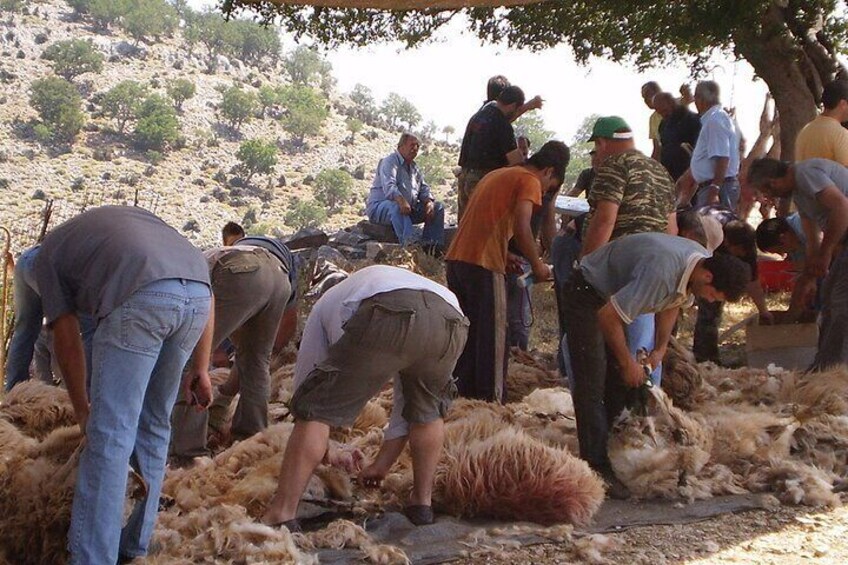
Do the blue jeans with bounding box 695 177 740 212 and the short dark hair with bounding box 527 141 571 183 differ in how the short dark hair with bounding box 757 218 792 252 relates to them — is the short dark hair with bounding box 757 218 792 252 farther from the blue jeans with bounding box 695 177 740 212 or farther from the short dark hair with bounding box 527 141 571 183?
the short dark hair with bounding box 527 141 571 183

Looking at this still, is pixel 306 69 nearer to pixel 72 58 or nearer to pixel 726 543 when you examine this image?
pixel 72 58

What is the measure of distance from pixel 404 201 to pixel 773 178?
5.11 m

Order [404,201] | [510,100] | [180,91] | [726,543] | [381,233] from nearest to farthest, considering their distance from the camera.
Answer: [726,543], [510,100], [404,201], [381,233], [180,91]

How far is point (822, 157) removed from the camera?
7.19 metres

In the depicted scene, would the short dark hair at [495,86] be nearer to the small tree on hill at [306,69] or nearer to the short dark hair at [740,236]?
the short dark hair at [740,236]

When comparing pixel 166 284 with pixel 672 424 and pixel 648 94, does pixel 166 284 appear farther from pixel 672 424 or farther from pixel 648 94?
pixel 648 94

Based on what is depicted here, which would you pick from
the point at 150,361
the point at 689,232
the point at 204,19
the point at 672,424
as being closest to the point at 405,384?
the point at 150,361

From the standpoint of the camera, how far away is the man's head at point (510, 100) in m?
7.89

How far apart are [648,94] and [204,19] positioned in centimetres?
7879

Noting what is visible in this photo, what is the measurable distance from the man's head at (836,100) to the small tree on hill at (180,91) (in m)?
64.7

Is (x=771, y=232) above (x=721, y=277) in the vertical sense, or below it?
above

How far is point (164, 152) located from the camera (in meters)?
60.4

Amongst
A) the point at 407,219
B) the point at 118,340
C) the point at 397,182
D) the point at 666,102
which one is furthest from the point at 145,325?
the point at 407,219

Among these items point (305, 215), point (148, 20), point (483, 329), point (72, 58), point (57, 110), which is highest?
point (148, 20)
